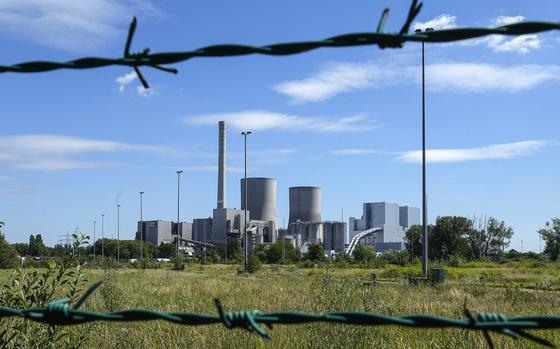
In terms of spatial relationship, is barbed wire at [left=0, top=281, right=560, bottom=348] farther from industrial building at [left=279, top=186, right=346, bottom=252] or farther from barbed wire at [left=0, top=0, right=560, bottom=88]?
industrial building at [left=279, top=186, right=346, bottom=252]

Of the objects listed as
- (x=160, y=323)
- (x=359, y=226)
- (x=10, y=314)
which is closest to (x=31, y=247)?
(x=359, y=226)

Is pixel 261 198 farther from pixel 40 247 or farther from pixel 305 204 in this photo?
pixel 40 247

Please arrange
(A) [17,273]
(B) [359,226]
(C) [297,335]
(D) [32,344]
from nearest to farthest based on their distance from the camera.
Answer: (D) [32,344]
(A) [17,273]
(C) [297,335]
(B) [359,226]

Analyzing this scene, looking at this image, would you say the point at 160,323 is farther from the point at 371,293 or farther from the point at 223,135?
the point at 223,135

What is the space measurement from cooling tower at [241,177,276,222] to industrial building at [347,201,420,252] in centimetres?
2590

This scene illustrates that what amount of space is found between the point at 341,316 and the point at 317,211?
10467 cm

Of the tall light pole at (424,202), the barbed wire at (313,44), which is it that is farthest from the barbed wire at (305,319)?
the tall light pole at (424,202)

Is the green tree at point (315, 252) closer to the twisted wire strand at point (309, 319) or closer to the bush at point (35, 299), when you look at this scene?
the bush at point (35, 299)

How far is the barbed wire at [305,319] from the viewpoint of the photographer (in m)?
1.93

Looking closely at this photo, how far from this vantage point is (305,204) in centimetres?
10606

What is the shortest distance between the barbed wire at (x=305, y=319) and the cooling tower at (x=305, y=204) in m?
101

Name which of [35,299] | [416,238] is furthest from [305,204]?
[35,299]

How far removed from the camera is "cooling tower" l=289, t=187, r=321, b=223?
104000 millimetres

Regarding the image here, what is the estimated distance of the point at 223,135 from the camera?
333 ft
